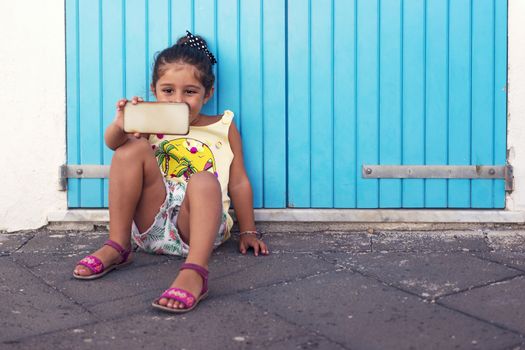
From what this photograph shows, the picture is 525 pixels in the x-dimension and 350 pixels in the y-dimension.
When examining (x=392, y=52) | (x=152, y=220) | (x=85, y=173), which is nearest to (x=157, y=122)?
(x=152, y=220)

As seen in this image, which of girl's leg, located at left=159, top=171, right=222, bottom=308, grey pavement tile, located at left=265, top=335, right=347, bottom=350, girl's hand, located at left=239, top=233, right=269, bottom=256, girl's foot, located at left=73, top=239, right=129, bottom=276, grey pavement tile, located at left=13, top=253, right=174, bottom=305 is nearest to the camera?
grey pavement tile, located at left=265, top=335, right=347, bottom=350

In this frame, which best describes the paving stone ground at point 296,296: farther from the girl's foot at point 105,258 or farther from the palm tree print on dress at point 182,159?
the palm tree print on dress at point 182,159

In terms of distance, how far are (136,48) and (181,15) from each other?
0.83ft

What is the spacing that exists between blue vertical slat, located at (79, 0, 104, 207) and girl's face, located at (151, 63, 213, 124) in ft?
1.37

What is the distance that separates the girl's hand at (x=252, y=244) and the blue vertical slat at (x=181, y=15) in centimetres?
98

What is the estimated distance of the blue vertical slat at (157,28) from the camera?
11.5 feet

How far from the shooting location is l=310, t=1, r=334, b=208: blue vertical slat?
137 inches

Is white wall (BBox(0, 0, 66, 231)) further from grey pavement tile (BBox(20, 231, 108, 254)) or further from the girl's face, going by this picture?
the girl's face

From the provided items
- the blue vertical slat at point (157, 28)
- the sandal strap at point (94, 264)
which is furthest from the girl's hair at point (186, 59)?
the sandal strap at point (94, 264)

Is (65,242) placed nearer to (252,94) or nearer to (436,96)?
(252,94)

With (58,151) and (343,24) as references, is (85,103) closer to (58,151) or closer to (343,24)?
(58,151)

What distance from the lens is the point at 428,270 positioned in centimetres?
291

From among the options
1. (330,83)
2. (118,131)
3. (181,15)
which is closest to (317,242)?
(330,83)

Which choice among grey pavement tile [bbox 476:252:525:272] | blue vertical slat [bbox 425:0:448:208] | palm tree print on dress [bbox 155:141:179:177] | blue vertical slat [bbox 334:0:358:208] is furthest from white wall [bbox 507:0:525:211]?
palm tree print on dress [bbox 155:141:179:177]
